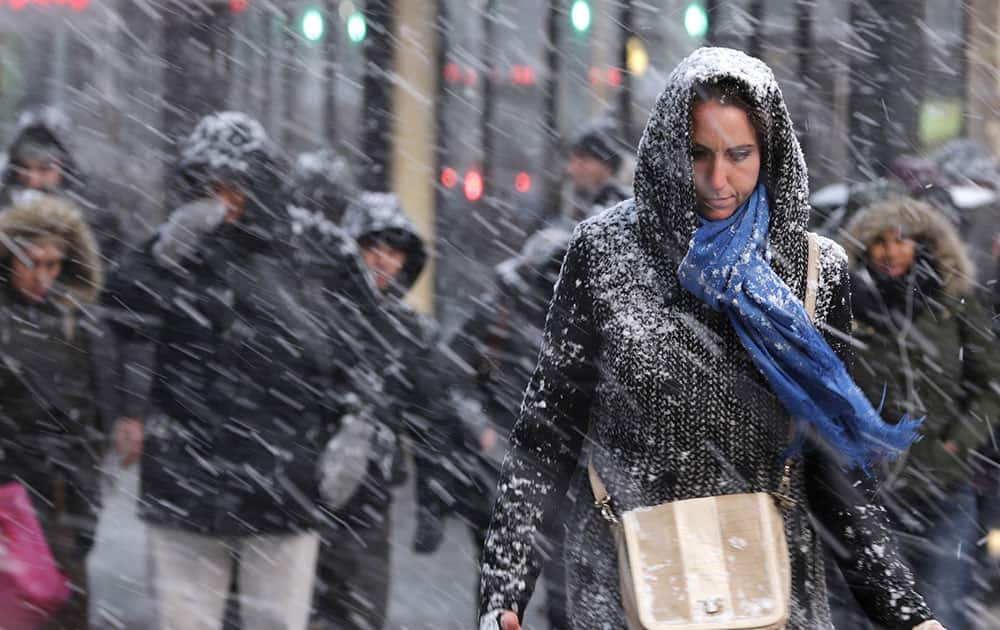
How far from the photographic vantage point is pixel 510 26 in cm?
1378

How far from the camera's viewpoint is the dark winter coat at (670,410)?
302 centimetres

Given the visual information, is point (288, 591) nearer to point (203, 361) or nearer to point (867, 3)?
point (203, 361)

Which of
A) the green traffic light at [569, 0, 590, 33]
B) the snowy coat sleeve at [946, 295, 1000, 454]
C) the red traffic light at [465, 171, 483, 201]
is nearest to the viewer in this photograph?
the snowy coat sleeve at [946, 295, 1000, 454]

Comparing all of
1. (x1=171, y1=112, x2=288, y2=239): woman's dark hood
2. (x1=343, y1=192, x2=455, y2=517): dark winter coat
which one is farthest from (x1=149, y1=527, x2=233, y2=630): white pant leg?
(x1=171, y1=112, x2=288, y2=239): woman's dark hood

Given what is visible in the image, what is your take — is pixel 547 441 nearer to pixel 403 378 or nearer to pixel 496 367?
pixel 403 378

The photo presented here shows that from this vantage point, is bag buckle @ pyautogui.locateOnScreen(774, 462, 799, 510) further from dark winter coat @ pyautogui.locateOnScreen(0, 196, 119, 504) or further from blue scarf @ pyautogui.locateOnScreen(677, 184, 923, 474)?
dark winter coat @ pyautogui.locateOnScreen(0, 196, 119, 504)

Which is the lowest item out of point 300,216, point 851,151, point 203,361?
point 203,361

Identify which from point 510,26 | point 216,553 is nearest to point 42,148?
point 216,553

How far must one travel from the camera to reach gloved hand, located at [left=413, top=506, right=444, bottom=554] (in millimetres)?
6324

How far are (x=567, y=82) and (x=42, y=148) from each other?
596cm

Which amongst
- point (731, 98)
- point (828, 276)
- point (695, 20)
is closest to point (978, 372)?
point (828, 276)

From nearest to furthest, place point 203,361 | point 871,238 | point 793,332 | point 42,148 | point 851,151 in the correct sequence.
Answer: point 793,332
point 203,361
point 871,238
point 42,148
point 851,151

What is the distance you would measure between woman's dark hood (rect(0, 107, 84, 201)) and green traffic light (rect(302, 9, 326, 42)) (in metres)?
5.23

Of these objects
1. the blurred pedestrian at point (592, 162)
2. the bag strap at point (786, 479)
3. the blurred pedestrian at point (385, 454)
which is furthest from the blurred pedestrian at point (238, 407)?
the bag strap at point (786, 479)
